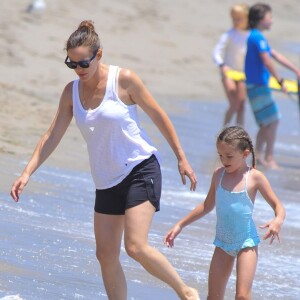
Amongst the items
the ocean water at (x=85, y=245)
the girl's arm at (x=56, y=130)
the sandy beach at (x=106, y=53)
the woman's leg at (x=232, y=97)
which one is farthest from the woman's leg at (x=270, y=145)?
the girl's arm at (x=56, y=130)

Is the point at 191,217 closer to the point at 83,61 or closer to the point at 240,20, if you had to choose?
the point at 83,61

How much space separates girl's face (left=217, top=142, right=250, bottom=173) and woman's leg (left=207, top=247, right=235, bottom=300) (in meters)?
0.48

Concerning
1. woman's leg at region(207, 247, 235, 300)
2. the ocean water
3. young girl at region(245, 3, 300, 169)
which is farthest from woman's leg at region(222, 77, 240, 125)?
woman's leg at region(207, 247, 235, 300)

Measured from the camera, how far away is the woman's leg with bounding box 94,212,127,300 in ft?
17.7

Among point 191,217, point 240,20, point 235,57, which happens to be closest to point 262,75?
point 235,57

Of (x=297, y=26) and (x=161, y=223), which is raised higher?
(x=297, y=26)

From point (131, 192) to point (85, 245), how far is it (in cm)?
161

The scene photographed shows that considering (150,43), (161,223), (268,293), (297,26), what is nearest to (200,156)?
(161,223)

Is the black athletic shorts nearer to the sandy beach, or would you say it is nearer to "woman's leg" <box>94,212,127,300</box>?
"woman's leg" <box>94,212,127,300</box>

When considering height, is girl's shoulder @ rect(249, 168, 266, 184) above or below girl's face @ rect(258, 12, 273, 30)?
below

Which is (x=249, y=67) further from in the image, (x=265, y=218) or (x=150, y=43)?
(x=150, y=43)

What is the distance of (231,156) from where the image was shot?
18.1ft

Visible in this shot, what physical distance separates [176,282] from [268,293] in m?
1.23

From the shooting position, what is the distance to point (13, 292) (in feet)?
18.5
